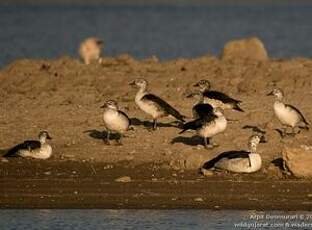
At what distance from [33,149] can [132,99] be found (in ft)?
13.7

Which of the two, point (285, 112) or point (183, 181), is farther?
point (285, 112)

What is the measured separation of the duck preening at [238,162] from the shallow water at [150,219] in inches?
52.9

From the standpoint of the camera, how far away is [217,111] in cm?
1716

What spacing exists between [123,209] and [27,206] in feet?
3.31

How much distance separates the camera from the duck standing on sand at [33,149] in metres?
16.8

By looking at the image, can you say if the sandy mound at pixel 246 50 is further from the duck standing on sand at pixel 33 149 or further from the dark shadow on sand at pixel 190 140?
the duck standing on sand at pixel 33 149

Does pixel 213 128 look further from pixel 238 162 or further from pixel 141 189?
pixel 141 189

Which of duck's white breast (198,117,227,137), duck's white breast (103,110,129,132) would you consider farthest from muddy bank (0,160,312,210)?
duck's white breast (103,110,129,132)

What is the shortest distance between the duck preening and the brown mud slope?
0.15m

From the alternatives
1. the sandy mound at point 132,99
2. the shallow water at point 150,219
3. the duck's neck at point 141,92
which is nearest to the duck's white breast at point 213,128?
the sandy mound at point 132,99

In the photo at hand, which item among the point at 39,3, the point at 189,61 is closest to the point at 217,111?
the point at 189,61

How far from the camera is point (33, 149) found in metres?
16.8

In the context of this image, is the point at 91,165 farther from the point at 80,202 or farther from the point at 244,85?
the point at 244,85

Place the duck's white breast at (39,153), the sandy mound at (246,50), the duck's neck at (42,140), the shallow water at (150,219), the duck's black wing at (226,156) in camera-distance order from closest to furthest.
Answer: the shallow water at (150,219) → the duck's black wing at (226,156) → the duck's white breast at (39,153) → the duck's neck at (42,140) → the sandy mound at (246,50)
